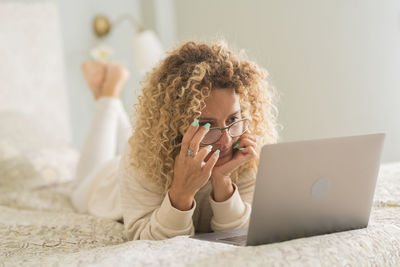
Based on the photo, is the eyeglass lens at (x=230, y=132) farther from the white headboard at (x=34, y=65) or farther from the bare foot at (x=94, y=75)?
the white headboard at (x=34, y=65)

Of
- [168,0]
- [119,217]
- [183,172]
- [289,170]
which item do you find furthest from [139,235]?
[168,0]

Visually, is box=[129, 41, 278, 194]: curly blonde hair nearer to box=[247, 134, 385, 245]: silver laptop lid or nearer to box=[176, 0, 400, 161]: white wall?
box=[247, 134, 385, 245]: silver laptop lid

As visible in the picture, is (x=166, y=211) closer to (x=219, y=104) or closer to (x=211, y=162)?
(x=211, y=162)

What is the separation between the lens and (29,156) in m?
2.30

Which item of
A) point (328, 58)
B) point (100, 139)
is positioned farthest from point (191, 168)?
point (328, 58)

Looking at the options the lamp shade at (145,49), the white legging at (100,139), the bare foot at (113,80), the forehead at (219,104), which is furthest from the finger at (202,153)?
the lamp shade at (145,49)

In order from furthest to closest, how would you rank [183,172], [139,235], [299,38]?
[299,38], [139,235], [183,172]

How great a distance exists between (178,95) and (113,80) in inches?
47.5

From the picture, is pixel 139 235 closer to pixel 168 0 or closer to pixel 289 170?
pixel 289 170

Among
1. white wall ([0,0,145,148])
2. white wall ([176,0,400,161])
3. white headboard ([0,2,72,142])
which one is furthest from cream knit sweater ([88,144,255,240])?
white wall ([0,0,145,148])

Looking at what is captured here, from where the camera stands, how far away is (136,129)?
1.31 meters

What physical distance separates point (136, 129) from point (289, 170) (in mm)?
610

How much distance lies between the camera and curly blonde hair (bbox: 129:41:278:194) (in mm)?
1144

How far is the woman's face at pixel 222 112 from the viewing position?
113cm
